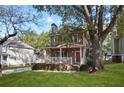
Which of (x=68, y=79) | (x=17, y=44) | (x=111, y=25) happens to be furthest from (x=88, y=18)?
(x=17, y=44)

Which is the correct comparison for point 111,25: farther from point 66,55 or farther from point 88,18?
point 66,55

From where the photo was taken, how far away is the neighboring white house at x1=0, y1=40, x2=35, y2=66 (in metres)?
8.64

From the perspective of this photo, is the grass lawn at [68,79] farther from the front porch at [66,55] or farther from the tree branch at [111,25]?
the tree branch at [111,25]

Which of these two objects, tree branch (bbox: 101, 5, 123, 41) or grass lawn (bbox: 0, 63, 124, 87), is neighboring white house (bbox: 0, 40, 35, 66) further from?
tree branch (bbox: 101, 5, 123, 41)

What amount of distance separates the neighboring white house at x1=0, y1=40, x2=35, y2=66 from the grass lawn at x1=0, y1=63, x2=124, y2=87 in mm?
159

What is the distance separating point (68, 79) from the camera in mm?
8609

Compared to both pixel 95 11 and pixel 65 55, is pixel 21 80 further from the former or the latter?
pixel 95 11

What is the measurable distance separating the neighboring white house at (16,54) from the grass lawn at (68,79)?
16 centimetres

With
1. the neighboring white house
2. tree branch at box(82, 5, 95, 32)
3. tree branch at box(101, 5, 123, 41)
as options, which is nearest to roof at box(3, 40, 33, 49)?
the neighboring white house

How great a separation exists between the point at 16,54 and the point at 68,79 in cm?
72

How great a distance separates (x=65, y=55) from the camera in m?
8.64

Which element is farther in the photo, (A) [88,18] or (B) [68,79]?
(A) [88,18]
